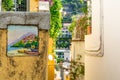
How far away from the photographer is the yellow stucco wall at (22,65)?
5.33 m

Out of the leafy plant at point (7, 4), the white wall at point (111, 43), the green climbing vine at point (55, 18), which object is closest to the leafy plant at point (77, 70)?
the white wall at point (111, 43)

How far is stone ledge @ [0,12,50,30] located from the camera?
5324mm

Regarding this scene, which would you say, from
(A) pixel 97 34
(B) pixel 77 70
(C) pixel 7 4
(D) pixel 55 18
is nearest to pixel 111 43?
(A) pixel 97 34

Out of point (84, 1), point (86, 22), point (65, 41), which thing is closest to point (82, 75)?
point (86, 22)

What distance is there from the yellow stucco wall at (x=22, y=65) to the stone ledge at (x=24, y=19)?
0.41ft

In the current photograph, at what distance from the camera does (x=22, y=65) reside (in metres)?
5.35

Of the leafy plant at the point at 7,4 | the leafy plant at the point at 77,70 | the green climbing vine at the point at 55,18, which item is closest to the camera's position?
the leafy plant at the point at 77,70

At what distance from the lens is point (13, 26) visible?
535 cm

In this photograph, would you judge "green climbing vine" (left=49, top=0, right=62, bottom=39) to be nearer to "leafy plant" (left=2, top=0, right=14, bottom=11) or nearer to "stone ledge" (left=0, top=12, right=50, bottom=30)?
"leafy plant" (left=2, top=0, right=14, bottom=11)

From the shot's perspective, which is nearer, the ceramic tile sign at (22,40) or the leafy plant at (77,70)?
the ceramic tile sign at (22,40)

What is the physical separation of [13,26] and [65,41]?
19.0 m

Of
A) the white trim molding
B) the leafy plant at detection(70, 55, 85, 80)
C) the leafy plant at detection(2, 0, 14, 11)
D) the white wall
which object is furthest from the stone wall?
the leafy plant at detection(2, 0, 14, 11)

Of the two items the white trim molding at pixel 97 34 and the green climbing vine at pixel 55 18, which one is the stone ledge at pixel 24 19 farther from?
the green climbing vine at pixel 55 18

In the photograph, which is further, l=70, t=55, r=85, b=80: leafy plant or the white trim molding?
l=70, t=55, r=85, b=80: leafy plant
